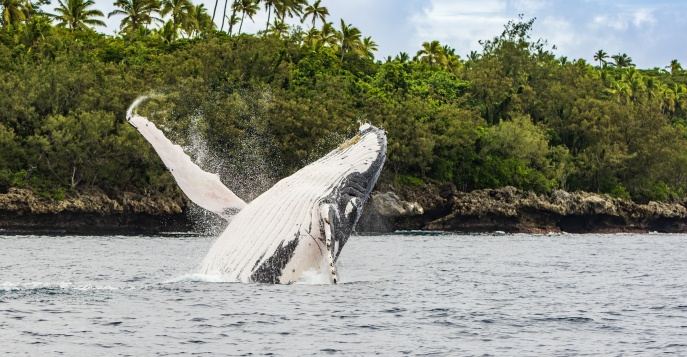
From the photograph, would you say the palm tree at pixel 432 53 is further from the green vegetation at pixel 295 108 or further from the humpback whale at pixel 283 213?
the humpback whale at pixel 283 213

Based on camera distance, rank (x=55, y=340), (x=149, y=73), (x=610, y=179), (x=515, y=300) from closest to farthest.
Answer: (x=55, y=340)
(x=515, y=300)
(x=149, y=73)
(x=610, y=179)

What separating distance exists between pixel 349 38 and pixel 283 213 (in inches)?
3453

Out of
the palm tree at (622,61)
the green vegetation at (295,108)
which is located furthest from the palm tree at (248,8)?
the palm tree at (622,61)

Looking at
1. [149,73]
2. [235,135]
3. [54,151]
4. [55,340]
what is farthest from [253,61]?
[55,340]

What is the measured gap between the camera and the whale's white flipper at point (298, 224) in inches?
493

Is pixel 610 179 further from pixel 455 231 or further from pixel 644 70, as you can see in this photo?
pixel 644 70

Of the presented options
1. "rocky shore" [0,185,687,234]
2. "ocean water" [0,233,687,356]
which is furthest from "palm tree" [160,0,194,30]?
"ocean water" [0,233,687,356]

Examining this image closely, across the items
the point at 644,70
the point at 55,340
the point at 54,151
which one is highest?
the point at 644,70

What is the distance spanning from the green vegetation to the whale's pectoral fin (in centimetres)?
4761

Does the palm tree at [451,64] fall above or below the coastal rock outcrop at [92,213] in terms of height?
above

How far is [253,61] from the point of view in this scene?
78.6m

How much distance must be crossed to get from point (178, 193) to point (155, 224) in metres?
2.74

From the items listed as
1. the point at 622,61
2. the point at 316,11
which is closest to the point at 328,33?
the point at 316,11

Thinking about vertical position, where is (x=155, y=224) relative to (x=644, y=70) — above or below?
below
